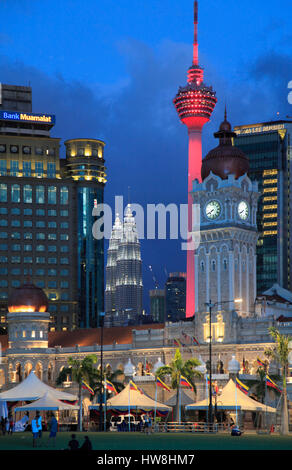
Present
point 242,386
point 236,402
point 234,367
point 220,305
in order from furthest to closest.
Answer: point 220,305
point 234,367
point 242,386
point 236,402

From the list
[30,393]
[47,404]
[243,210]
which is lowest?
[47,404]

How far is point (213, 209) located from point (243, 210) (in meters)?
4.23

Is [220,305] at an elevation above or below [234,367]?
above

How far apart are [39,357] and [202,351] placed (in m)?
27.8

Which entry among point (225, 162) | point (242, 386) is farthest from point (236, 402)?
point (225, 162)

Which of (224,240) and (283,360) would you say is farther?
(224,240)

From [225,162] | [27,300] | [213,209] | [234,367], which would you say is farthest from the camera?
[27,300]

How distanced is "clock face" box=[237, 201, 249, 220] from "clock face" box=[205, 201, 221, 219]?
2879 millimetres

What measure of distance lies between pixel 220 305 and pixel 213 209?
43.7 ft

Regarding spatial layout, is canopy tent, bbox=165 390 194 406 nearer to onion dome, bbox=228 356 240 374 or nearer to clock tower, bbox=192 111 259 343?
onion dome, bbox=228 356 240 374

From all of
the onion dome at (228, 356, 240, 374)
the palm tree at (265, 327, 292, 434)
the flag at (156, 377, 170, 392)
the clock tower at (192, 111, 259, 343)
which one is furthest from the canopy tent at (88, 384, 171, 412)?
the clock tower at (192, 111, 259, 343)

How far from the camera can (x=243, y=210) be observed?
137 m

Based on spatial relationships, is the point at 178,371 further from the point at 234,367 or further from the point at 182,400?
the point at 234,367

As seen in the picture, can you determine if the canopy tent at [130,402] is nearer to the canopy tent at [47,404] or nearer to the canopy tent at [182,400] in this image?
the canopy tent at [47,404]
